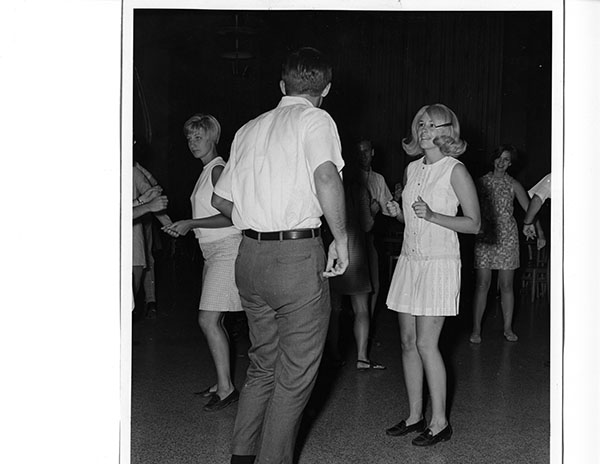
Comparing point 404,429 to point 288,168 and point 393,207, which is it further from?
point 288,168

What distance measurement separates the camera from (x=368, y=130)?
12508mm

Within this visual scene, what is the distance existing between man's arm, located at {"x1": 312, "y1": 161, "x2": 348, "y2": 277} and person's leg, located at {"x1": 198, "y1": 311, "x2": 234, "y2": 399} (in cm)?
129

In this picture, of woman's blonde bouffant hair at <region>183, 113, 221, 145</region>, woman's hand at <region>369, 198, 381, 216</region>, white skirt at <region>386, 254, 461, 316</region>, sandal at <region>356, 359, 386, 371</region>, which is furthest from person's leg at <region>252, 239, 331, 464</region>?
woman's hand at <region>369, 198, 381, 216</region>

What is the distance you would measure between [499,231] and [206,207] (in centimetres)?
284

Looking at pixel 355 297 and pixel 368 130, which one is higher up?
pixel 368 130

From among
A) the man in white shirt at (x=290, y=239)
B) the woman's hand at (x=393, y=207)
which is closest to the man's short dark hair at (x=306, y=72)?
the man in white shirt at (x=290, y=239)

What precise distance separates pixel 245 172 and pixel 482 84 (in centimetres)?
952

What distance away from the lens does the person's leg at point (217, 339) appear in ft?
12.9

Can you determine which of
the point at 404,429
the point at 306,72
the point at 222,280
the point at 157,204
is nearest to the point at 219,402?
the point at 222,280

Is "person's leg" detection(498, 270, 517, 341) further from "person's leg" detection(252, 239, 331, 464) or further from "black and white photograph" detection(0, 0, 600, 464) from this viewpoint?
"person's leg" detection(252, 239, 331, 464)

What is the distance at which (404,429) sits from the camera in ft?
12.1

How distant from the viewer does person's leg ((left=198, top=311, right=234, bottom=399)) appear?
12.9 feet

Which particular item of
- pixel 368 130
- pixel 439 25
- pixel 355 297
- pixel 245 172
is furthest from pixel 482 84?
pixel 245 172
